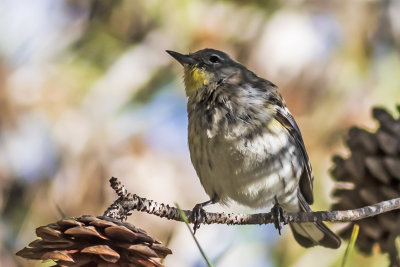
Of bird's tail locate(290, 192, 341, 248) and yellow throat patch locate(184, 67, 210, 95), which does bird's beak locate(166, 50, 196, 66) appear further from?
bird's tail locate(290, 192, 341, 248)

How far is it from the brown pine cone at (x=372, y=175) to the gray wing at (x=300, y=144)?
51 cm

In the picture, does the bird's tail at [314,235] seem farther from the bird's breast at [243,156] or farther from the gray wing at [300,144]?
the bird's breast at [243,156]

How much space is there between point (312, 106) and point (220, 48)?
0.49m

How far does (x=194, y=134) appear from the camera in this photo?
2.35m

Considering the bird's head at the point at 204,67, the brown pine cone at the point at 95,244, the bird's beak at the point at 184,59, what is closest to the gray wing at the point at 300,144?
the bird's head at the point at 204,67

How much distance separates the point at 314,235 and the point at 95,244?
1596mm

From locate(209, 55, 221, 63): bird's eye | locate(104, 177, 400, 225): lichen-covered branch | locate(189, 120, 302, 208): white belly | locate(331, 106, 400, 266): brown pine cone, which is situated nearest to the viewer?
locate(104, 177, 400, 225): lichen-covered branch

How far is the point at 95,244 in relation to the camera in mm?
1030

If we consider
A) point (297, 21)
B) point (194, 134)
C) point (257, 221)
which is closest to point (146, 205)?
point (257, 221)

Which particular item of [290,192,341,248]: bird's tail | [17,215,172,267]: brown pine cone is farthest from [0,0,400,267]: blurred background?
[17,215,172,267]: brown pine cone

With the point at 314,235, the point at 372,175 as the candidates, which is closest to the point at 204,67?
the point at 314,235

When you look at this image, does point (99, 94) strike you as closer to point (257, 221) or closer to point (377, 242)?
point (257, 221)

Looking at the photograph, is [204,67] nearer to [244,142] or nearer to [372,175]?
[244,142]

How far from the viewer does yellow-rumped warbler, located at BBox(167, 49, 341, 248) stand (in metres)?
2.24
